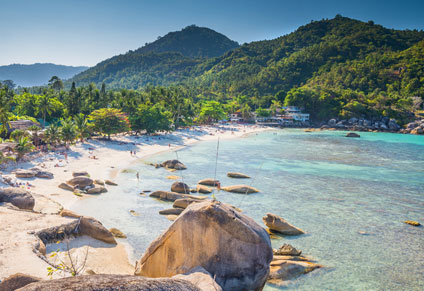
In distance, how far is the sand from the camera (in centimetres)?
1076

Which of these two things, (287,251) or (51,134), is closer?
(287,251)

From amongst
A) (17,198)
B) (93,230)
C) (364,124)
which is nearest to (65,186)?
(17,198)

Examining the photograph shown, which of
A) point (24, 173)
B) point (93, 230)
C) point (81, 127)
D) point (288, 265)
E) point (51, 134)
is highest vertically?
point (81, 127)

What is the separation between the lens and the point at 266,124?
363ft

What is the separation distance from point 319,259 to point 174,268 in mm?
9226

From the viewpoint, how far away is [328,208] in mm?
23281

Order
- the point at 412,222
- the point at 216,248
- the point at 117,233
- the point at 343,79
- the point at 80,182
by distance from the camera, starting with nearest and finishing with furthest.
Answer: the point at 216,248, the point at 117,233, the point at 412,222, the point at 80,182, the point at 343,79

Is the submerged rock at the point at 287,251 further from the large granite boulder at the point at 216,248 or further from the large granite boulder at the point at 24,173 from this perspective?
the large granite boulder at the point at 24,173

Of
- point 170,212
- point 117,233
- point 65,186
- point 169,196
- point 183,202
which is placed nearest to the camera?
point 117,233

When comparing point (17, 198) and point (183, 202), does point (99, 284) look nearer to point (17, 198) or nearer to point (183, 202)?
point (17, 198)

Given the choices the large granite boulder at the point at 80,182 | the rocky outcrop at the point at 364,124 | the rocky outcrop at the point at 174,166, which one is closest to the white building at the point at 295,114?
the rocky outcrop at the point at 364,124

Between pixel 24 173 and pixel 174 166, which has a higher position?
pixel 24 173

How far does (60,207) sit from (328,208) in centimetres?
1969

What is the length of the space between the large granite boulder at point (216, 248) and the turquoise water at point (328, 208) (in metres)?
4.42
